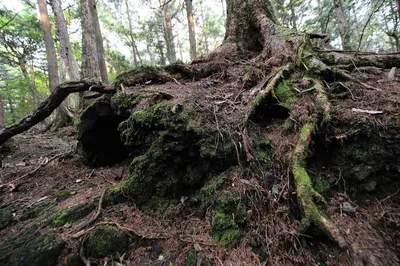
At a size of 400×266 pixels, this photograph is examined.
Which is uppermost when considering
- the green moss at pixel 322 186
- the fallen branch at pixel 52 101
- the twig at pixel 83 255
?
the fallen branch at pixel 52 101

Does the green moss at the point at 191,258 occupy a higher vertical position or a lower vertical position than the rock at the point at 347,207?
lower

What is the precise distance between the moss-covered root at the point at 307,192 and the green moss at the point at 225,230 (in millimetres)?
720

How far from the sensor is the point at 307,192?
204 cm

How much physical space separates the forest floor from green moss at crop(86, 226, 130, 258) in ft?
0.23

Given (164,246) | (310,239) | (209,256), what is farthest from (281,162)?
(164,246)

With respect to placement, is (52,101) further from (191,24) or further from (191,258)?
(191,24)

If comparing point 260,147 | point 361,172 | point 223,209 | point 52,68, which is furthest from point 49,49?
point 361,172

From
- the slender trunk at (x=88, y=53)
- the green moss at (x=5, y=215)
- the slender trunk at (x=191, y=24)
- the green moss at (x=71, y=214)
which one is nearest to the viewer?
the green moss at (x=71, y=214)

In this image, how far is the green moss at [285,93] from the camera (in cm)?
303

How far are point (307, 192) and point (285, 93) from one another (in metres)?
1.62

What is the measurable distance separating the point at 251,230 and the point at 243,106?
1832 mm

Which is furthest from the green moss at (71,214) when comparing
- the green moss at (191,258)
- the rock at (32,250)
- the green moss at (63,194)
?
the green moss at (191,258)

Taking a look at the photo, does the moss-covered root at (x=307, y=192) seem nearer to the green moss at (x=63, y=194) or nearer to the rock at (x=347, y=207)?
the rock at (x=347, y=207)

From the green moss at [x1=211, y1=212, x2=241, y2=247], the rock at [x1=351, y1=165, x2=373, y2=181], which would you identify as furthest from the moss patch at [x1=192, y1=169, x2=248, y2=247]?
the rock at [x1=351, y1=165, x2=373, y2=181]
